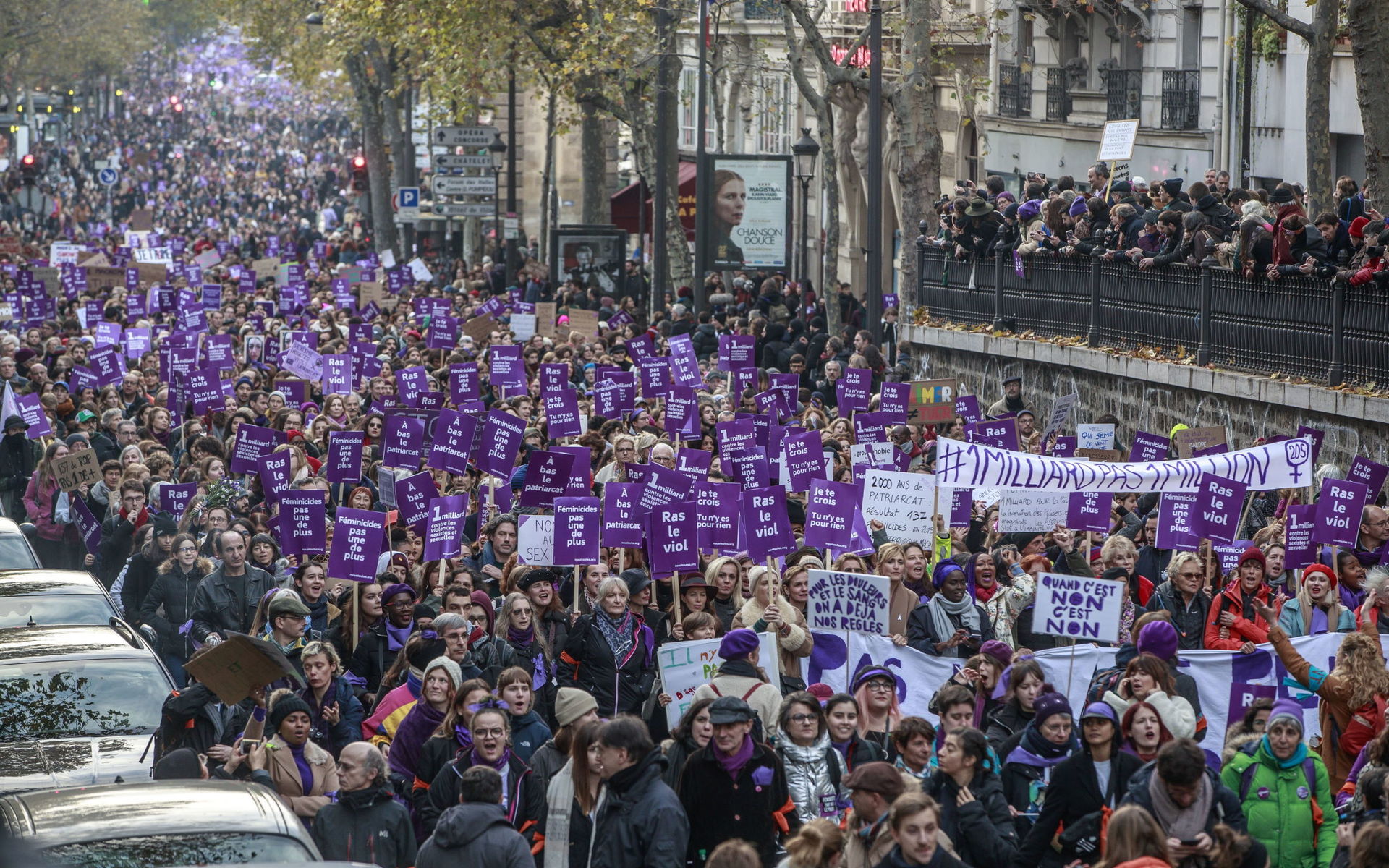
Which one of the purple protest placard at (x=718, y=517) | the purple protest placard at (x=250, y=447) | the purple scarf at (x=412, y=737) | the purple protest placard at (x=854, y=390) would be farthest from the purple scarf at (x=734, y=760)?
the purple protest placard at (x=854, y=390)

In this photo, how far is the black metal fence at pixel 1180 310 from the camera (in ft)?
57.1

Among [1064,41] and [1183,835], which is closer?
[1183,835]

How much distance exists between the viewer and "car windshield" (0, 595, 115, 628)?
1186cm

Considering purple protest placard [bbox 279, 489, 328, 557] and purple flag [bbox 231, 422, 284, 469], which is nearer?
purple protest placard [bbox 279, 489, 328, 557]

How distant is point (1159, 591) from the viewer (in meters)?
11.8

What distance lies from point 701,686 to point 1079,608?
6.36ft

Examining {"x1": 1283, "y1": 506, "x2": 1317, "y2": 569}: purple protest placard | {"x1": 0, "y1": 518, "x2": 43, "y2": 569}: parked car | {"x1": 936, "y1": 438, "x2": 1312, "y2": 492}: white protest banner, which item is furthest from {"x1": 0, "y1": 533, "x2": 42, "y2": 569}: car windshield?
{"x1": 1283, "y1": 506, "x2": 1317, "y2": 569}: purple protest placard

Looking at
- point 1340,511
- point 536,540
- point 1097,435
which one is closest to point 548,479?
point 536,540

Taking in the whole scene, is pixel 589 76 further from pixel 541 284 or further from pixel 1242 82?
pixel 1242 82

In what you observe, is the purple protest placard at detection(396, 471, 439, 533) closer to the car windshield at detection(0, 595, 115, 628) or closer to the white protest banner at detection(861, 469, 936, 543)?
the car windshield at detection(0, 595, 115, 628)

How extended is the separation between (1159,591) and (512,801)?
453cm

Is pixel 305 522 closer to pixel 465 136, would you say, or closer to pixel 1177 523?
pixel 1177 523

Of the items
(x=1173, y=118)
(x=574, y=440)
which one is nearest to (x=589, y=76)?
(x=1173, y=118)

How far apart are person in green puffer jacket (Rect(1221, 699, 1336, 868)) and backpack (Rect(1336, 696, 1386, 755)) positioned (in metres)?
1.02
